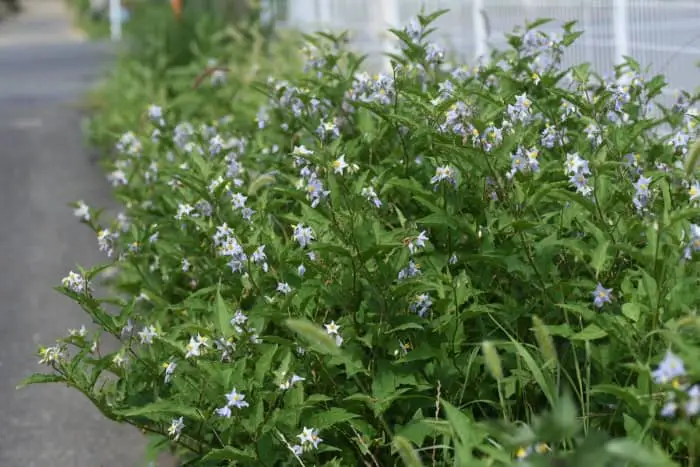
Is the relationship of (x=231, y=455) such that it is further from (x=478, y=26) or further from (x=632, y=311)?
(x=478, y=26)

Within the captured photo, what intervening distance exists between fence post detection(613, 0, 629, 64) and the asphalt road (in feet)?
9.90

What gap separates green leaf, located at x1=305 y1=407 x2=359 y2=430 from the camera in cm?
300

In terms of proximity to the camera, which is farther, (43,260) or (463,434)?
(43,260)

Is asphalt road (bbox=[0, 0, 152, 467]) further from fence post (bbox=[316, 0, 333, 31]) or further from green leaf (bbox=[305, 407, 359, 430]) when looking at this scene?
fence post (bbox=[316, 0, 333, 31])

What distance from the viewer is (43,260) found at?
6.79 meters

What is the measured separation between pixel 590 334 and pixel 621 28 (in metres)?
3.37

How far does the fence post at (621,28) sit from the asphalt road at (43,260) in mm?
3018

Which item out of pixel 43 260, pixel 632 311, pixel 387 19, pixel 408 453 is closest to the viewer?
pixel 408 453

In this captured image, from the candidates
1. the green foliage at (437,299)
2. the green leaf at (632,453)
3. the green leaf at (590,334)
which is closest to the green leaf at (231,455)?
the green foliage at (437,299)

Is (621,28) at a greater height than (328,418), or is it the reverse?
(621,28)

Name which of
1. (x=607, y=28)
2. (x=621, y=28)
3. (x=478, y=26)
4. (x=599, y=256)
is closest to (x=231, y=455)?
(x=599, y=256)

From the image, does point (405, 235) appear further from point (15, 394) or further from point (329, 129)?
point (15, 394)

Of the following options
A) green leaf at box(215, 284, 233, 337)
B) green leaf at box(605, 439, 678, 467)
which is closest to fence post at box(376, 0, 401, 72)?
green leaf at box(215, 284, 233, 337)

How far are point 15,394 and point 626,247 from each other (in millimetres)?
2855
